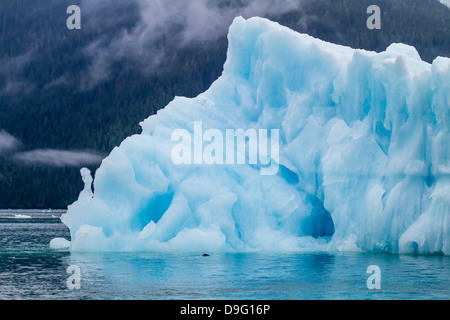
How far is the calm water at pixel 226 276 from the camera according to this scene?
16.8 metres

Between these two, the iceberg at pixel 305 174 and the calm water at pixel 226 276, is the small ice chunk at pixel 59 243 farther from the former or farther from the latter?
the calm water at pixel 226 276

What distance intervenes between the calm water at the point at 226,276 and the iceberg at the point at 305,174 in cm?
93

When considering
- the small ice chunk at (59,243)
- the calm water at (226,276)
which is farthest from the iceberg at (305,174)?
the small ice chunk at (59,243)

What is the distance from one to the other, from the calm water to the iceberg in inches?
36.7

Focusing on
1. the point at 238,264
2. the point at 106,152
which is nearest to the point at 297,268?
the point at 238,264

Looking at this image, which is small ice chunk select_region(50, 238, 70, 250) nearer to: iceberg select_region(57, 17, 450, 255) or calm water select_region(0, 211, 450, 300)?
iceberg select_region(57, 17, 450, 255)

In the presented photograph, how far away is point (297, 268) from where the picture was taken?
850 inches

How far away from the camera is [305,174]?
27.3 metres

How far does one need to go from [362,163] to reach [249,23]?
8.50m

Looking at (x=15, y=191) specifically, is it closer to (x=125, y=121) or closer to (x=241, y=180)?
(x=125, y=121)

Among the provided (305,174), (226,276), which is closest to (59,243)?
(305,174)

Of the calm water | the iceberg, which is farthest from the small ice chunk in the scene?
the calm water

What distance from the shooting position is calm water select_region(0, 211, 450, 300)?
55.0ft
